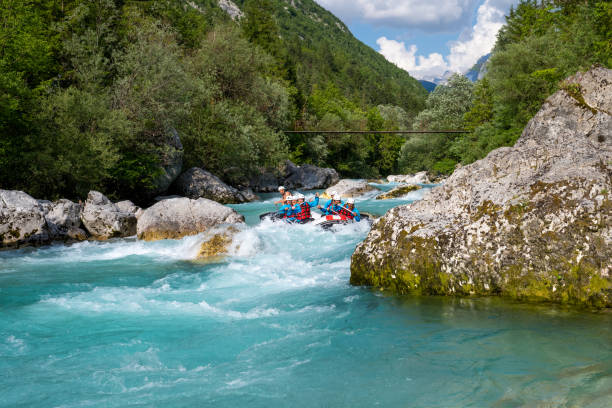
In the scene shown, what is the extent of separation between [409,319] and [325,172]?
31682mm

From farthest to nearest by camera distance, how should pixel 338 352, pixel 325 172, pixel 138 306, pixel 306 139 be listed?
pixel 306 139
pixel 325 172
pixel 138 306
pixel 338 352

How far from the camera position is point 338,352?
16.1 feet

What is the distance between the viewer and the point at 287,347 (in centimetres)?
515

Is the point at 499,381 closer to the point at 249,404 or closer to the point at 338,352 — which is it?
the point at 338,352

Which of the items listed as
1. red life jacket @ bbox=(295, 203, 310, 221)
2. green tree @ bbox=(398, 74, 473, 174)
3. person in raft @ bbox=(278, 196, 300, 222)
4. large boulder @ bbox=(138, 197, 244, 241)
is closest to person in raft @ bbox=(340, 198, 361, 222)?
red life jacket @ bbox=(295, 203, 310, 221)

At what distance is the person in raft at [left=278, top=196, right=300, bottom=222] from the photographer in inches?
557

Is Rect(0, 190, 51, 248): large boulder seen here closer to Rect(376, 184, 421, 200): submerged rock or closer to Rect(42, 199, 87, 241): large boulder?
Rect(42, 199, 87, 241): large boulder

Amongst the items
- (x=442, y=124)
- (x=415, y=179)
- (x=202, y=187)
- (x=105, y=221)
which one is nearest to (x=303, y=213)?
(x=105, y=221)

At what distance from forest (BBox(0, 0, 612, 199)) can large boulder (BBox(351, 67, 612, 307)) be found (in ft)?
43.5

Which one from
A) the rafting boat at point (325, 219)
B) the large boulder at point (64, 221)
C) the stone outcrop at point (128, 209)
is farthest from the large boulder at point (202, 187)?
the rafting boat at point (325, 219)

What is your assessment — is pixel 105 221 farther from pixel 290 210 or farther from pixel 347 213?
pixel 347 213

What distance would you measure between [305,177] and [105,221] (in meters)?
23.3

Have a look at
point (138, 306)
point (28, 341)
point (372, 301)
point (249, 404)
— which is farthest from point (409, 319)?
point (28, 341)

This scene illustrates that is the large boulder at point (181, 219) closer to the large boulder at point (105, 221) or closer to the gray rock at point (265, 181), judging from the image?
the large boulder at point (105, 221)
